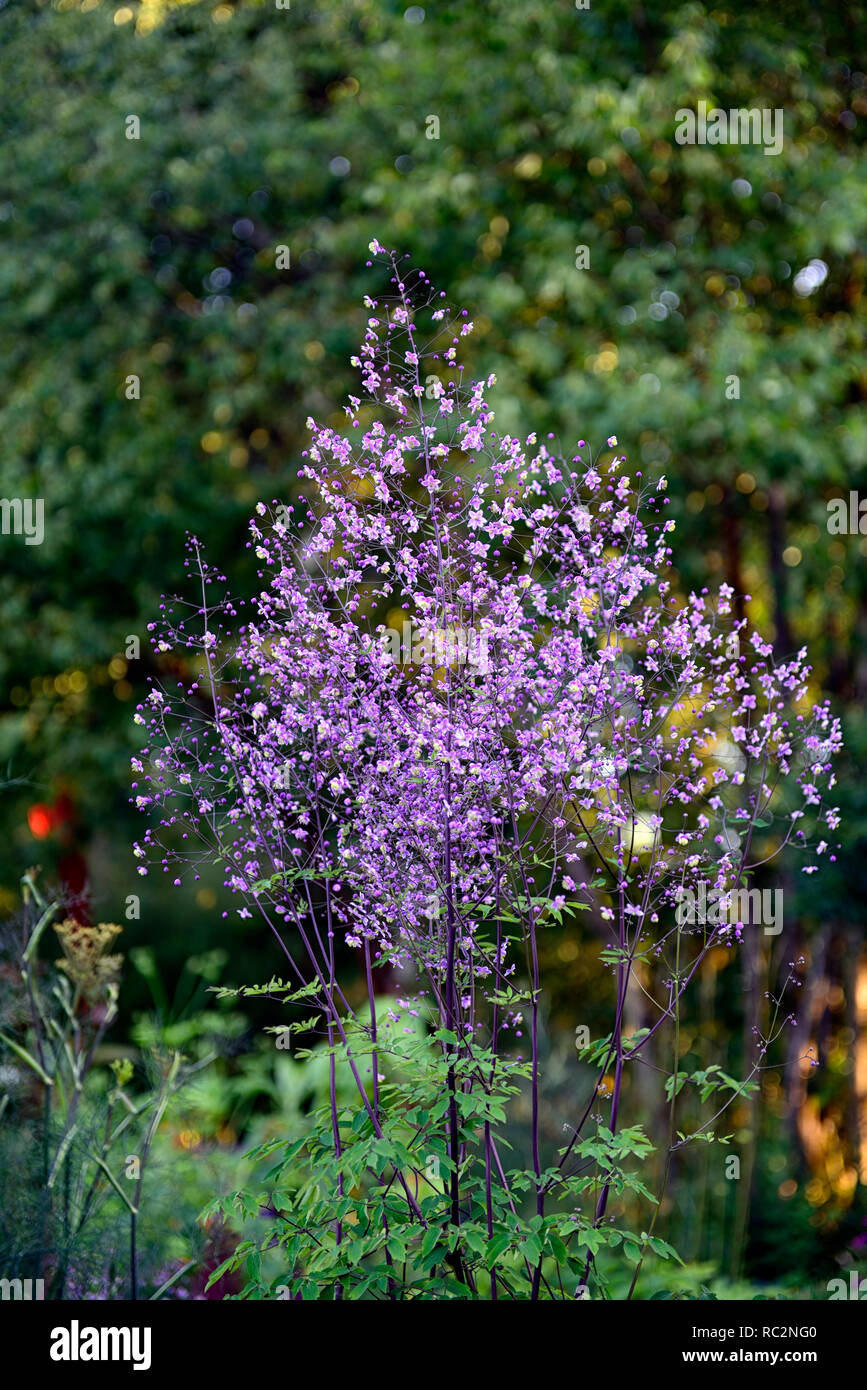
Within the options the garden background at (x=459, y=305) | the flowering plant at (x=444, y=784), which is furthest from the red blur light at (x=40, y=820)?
the flowering plant at (x=444, y=784)

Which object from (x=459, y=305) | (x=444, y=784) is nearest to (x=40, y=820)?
(x=459, y=305)

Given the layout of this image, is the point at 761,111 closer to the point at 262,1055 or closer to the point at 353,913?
the point at 353,913

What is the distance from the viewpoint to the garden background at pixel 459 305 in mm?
5965

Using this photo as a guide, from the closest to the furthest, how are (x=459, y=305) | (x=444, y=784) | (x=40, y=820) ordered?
(x=444, y=784) < (x=459, y=305) < (x=40, y=820)

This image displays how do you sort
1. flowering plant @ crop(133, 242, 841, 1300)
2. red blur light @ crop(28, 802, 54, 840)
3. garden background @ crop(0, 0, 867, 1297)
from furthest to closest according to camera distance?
red blur light @ crop(28, 802, 54, 840), garden background @ crop(0, 0, 867, 1297), flowering plant @ crop(133, 242, 841, 1300)

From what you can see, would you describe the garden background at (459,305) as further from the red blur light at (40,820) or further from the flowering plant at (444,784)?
the flowering plant at (444,784)

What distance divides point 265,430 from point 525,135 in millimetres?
2380

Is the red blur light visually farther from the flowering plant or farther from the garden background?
the flowering plant

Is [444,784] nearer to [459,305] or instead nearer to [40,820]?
[459,305]

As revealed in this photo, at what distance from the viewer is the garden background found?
19.6 ft

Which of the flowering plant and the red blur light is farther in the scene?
the red blur light

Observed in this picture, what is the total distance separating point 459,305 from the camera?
6.76m

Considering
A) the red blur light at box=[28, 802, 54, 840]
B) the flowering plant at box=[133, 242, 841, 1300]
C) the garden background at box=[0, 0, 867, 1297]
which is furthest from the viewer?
the red blur light at box=[28, 802, 54, 840]

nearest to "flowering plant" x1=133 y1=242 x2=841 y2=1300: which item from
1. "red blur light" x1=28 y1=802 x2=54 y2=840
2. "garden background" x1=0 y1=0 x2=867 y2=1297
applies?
"garden background" x1=0 y1=0 x2=867 y2=1297
